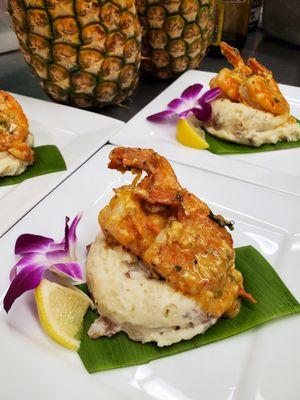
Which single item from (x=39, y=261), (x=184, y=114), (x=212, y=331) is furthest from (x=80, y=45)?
(x=212, y=331)

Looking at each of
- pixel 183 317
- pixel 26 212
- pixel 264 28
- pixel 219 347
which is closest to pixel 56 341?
pixel 183 317

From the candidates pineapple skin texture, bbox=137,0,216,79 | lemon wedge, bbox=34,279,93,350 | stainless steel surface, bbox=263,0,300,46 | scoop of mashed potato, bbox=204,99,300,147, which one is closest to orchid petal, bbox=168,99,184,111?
scoop of mashed potato, bbox=204,99,300,147

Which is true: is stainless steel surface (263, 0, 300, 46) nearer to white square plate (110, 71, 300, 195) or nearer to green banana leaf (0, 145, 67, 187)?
white square plate (110, 71, 300, 195)

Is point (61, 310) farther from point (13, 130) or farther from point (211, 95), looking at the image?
point (211, 95)

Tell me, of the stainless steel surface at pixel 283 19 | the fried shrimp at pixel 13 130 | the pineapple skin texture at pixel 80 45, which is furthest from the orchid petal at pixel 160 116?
the stainless steel surface at pixel 283 19

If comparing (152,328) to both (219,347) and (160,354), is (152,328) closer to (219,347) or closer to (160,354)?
(160,354)
